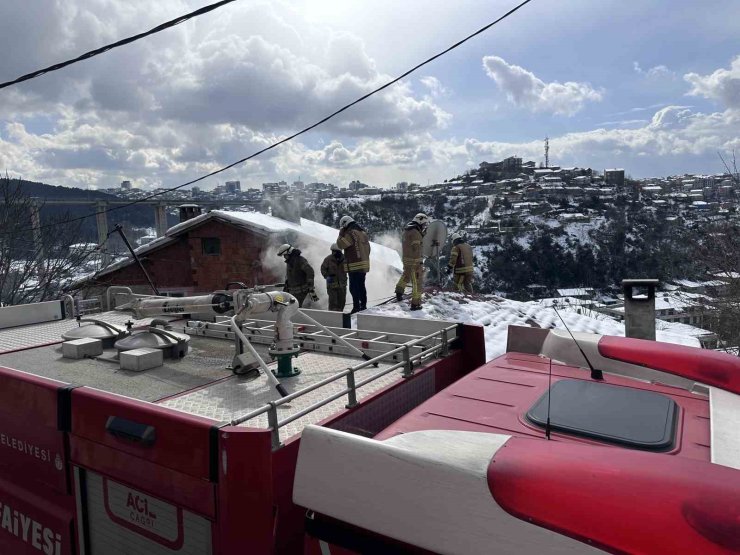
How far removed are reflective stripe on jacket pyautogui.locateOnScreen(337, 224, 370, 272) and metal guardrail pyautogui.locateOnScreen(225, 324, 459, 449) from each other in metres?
6.52

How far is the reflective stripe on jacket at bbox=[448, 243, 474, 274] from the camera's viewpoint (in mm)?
12720

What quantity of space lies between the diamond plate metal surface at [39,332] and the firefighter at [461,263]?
8.48 m

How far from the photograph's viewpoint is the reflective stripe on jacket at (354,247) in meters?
10.3

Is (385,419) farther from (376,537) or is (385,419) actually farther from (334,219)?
(334,219)

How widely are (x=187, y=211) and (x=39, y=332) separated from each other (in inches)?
720

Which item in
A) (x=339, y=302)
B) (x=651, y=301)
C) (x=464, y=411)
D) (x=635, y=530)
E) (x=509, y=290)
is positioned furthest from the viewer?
(x=509, y=290)

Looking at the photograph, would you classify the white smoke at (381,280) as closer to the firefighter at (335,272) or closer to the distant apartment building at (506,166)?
the firefighter at (335,272)

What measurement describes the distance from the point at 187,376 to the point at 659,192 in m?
146

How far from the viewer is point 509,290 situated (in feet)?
251

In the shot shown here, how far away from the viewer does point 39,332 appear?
5164mm

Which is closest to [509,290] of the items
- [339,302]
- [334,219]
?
[334,219]

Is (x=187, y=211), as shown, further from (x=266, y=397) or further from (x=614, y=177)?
(x=614, y=177)

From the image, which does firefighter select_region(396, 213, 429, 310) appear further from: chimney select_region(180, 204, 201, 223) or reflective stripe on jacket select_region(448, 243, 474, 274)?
chimney select_region(180, 204, 201, 223)

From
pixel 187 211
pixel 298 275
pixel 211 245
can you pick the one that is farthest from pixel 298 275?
pixel 187 211
